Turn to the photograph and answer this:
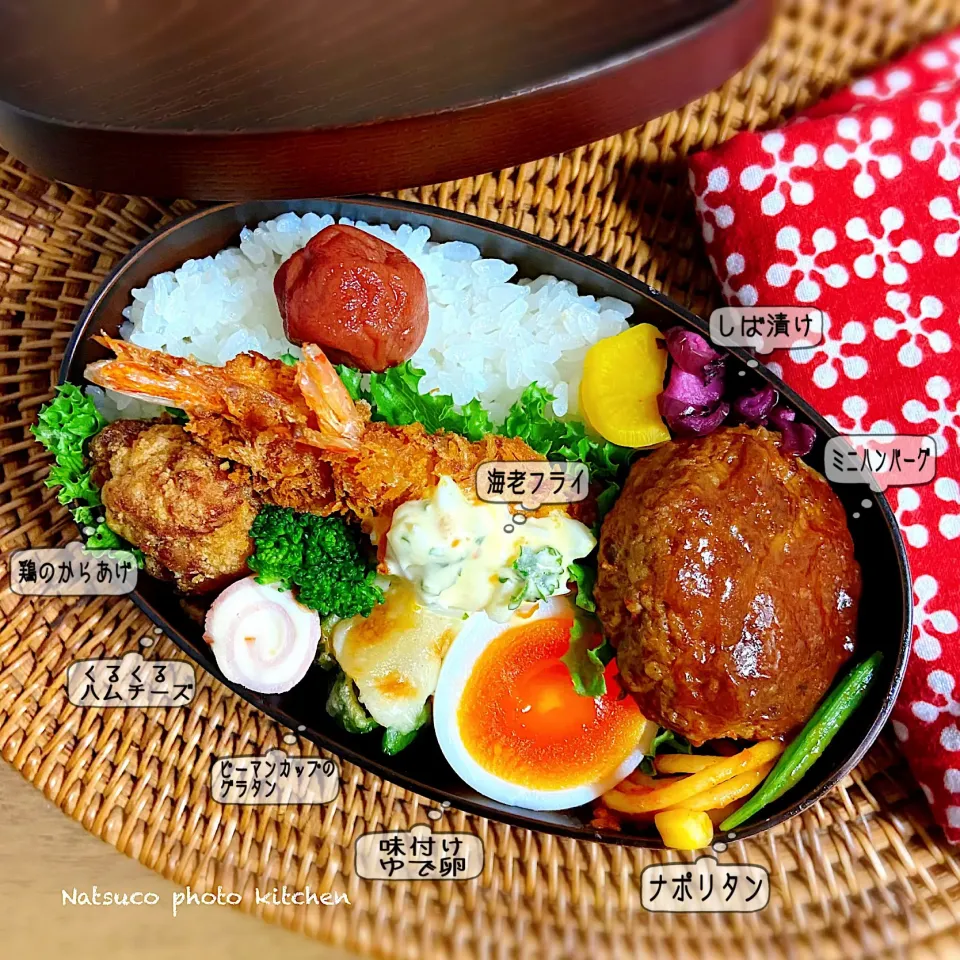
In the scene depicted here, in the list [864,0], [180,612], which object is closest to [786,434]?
[864,0]

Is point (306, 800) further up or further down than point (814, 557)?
further down

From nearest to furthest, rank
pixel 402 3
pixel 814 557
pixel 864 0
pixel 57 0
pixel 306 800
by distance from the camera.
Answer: pixel 402 3 → pixel 57 0 → pixel 814 557 → pixel 864 0 → pixel 306 800

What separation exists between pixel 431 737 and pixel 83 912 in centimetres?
119

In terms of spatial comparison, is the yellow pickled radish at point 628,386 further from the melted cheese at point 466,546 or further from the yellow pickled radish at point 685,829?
the yellow pickled radish at point 685,829

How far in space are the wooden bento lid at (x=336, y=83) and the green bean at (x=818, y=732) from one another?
1235mm

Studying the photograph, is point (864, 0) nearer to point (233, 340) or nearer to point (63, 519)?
point (233, 340)

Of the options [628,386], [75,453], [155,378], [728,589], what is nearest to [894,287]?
[628,386]

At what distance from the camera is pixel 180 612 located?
1947 millimetres

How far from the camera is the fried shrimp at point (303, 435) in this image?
1655mm

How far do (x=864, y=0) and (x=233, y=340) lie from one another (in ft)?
5.64

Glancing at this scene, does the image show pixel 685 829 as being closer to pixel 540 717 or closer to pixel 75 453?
pixel 540 717

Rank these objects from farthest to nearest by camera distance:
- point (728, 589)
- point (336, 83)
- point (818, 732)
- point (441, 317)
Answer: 1. point (441, 317)
2. point (818, 732)
3. point (728, 589)
4. point (336, 83)

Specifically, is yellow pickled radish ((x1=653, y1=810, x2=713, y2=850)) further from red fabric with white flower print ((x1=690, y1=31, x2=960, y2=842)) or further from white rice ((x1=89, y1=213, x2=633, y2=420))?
→ white rice ((x1=89, y1=213, x2=633, y2=420))

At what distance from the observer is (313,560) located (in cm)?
178
